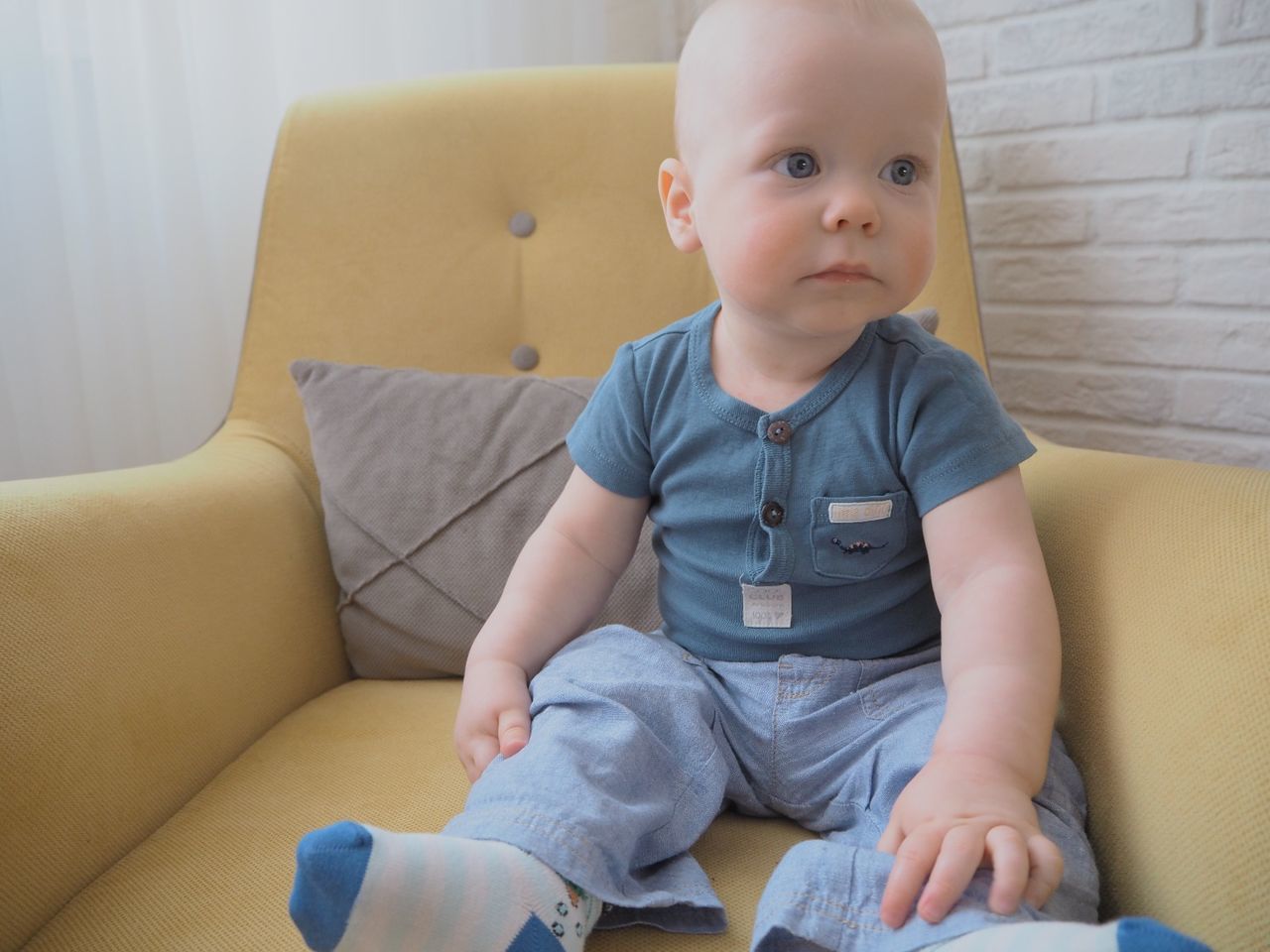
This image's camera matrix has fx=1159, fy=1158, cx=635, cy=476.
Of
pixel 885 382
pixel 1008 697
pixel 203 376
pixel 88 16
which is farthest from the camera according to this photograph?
pixel 203 376

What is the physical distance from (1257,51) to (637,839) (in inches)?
46.7

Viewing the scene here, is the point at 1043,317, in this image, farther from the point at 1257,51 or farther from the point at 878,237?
the point at 878,237

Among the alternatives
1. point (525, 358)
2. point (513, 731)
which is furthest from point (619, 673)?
Answer: point (525, 358)

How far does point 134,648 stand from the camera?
863 mm

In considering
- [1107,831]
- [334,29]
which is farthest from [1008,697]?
[334,29]

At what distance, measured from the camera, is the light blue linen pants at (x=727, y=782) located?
62cm

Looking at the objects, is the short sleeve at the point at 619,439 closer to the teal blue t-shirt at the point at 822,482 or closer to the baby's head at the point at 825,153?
the teal blue t-shirt at the point at 822,482

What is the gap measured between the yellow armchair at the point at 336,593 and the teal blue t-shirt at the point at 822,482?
12 cm

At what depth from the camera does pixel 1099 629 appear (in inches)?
29.4

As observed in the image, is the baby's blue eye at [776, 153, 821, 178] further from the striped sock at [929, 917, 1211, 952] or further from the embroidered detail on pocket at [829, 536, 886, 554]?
the striped sock at [929, 917, 1211, 952]

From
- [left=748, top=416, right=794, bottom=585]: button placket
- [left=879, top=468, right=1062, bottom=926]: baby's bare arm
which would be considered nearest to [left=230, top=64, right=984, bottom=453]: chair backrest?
[left=748, top=416, right=794, bottom=585]: button placket

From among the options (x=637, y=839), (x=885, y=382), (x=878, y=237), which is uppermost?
(x=878, y=237)

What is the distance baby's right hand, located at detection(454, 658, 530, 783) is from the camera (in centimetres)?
80

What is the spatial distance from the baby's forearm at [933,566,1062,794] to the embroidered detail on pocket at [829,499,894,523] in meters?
0.08
